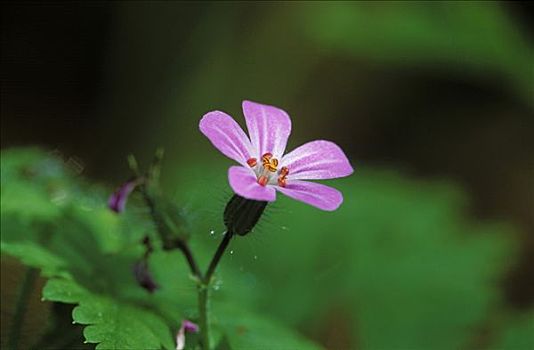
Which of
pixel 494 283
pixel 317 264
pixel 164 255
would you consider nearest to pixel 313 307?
pixel 317 264

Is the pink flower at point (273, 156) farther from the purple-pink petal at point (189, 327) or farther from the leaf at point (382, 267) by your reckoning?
the leaf at point (382, 267)

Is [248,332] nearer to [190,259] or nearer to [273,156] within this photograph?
[190,259]

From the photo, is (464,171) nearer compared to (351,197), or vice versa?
(351,197)

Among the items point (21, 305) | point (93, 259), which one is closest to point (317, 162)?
point (93, 259)

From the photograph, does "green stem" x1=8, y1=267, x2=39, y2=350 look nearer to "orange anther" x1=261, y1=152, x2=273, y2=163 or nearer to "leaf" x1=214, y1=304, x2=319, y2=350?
"leaf" x1=214, y1=304, x2=319, y2=350

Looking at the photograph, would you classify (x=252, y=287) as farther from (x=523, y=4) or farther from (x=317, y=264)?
(x=523, y=4)

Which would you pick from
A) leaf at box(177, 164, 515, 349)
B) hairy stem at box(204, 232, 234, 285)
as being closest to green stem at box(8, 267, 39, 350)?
hairy stem at box(204, 232, 234, 285)
